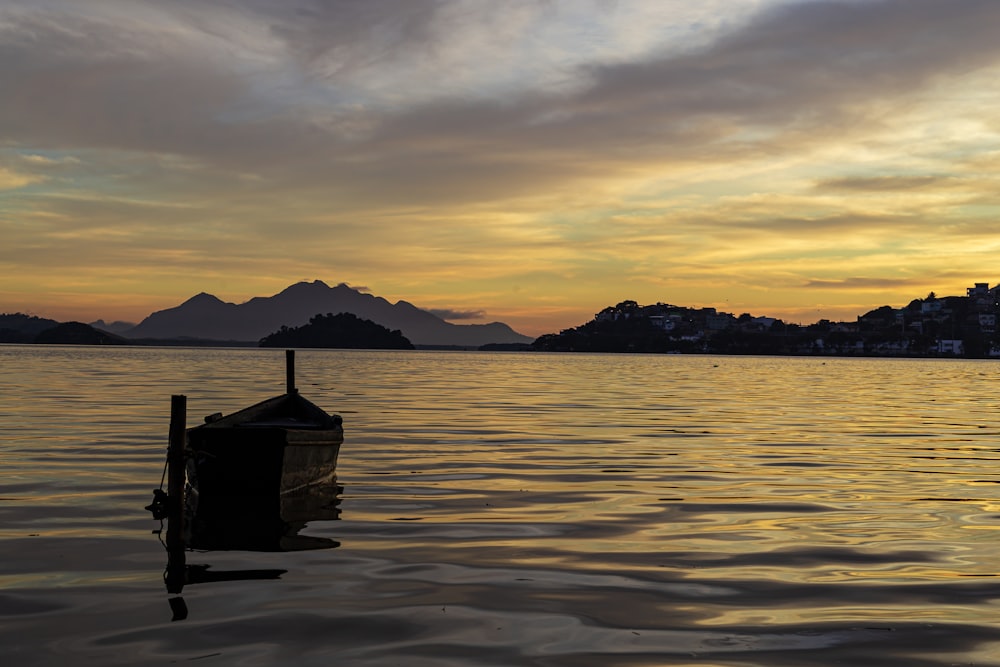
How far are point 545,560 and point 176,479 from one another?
20.3ft

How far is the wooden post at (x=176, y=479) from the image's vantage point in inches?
584

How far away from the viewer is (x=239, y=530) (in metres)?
17.2

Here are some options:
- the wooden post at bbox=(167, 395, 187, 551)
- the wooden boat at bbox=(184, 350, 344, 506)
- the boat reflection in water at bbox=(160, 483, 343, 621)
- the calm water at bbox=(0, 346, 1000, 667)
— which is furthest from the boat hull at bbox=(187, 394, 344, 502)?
the wooden post at bbox=(167, 395, 187, 551)

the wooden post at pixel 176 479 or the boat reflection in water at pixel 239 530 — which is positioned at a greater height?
the wooden post at pixel 176 479

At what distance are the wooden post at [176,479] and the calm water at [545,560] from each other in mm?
564

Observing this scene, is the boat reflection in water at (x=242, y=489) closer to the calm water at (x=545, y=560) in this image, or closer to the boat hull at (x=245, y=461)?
the boat hull at (x=245, y=461)

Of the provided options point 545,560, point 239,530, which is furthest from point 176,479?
point 545,560

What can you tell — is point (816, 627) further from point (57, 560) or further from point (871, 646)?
point (57, 560)

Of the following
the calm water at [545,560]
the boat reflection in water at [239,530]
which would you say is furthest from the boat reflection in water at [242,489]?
the calm water at [545,560]

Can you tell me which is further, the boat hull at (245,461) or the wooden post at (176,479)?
the boat hull at (245,461)

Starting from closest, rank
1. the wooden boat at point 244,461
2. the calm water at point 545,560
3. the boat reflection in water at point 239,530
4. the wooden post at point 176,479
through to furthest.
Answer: the calm water at point 545,560
the boat reflection in water at point 239,530
the wooden post at point 176,479
the wooden boat at point 244,461

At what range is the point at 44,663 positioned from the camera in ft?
31.7

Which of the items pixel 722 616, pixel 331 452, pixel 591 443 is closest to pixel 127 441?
pixel 331 452

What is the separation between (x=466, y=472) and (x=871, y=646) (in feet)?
50.7
